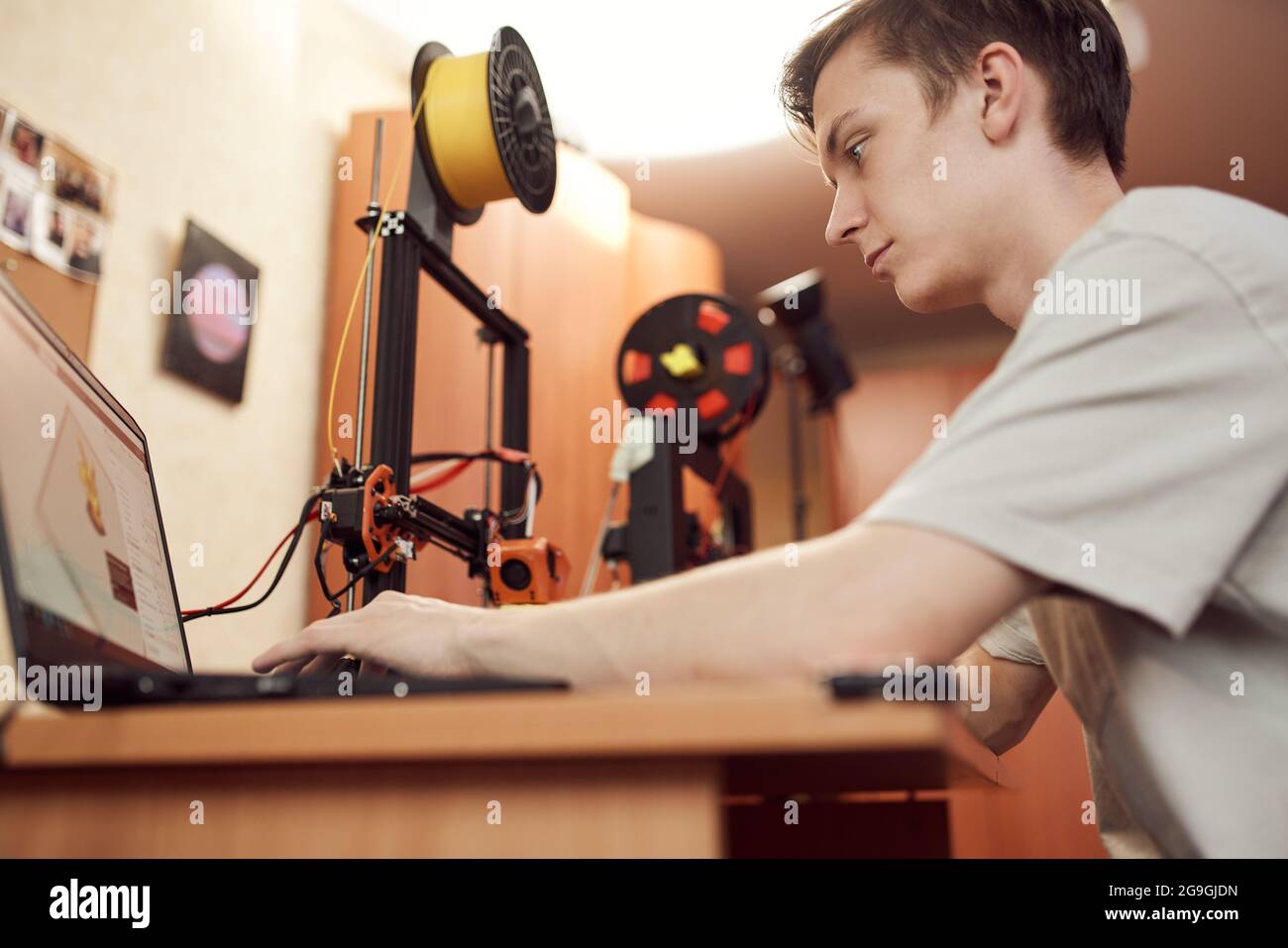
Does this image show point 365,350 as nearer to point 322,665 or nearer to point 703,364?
point 322,665

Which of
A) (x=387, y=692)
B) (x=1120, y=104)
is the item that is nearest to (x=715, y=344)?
(x=1120, y=104)

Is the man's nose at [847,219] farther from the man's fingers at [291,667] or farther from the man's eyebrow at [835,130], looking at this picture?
the man's fingers at [291,667]

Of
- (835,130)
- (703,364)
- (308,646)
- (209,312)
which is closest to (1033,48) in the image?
(835,130)

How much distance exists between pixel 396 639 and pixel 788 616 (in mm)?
285

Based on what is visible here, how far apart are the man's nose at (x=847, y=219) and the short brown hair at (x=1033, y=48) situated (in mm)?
134

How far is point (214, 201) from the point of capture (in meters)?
2.09

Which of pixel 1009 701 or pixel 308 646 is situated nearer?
pixel 308 646

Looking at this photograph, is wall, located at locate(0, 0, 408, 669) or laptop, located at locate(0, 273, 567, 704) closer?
laptop, located at locate(0, 273, 567, 704)

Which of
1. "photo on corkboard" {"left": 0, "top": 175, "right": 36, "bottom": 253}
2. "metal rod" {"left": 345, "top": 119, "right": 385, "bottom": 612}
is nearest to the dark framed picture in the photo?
"photo on corkboard" {"left": 0, "top": 175, "right": 36, "bottom": 253}

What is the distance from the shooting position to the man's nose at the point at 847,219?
111 cm

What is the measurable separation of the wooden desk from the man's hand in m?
0.16

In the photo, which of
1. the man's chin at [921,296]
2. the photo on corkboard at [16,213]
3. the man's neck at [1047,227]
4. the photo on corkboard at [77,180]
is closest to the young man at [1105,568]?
the man's neck at [1047,227]

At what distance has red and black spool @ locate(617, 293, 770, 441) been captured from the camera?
214cm

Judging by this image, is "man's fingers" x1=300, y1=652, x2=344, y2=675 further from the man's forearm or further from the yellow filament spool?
the yellow filament spool
